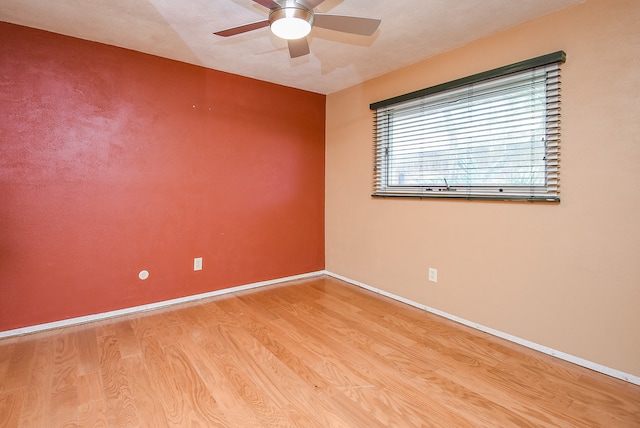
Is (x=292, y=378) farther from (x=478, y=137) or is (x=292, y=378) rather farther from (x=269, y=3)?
(x=478, y=137)

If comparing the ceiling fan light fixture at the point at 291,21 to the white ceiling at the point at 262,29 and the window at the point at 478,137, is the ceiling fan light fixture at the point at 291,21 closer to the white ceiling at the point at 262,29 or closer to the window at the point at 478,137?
the white ceiling at the point at 262,29

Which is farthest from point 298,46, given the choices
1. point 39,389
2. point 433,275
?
point 39,389

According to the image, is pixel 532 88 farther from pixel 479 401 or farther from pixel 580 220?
pixel 479 401

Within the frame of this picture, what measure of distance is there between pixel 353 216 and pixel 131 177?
2.26 m

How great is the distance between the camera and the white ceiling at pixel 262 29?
2135mm

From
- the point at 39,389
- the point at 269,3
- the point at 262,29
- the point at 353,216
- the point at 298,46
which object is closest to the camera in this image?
the point at 269,3

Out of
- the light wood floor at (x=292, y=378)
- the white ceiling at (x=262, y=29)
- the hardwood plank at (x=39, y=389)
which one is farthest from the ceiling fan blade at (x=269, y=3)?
the hardwood plank at (x=39, y=389)

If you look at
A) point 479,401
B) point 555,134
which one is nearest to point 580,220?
point 555,134

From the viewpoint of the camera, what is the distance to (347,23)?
1.87 m

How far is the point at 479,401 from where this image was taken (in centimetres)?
176

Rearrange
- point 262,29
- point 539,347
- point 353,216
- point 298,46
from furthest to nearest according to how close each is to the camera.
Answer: point 353,216
point 262,29
point 539,347
point 298,46

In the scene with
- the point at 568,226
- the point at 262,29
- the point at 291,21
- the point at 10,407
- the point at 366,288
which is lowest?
the point at 10,407

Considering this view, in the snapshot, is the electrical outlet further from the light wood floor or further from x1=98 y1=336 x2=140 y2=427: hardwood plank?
x1=98 y1=336 x2=140 y2=427: hardwood plank

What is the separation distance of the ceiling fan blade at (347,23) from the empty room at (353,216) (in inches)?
0.6
